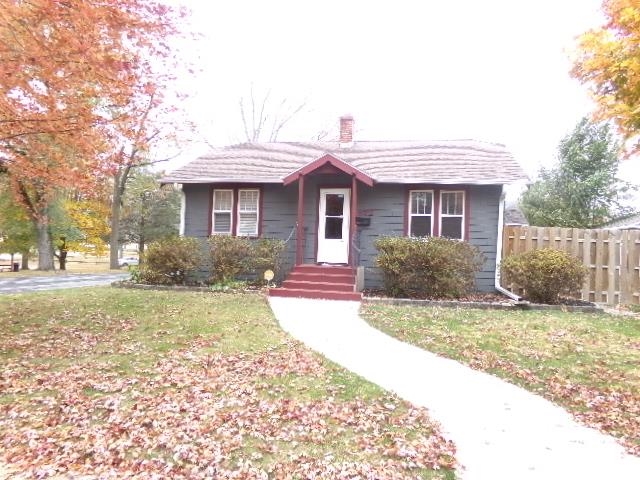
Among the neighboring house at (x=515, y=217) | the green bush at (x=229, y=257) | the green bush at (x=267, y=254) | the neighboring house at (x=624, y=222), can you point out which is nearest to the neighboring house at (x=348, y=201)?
the green bush at (x=267, y=254)

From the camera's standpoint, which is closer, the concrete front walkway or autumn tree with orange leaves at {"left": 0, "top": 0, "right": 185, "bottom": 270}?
the concrete front walkway

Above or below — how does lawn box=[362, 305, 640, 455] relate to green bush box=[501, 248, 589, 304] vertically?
below

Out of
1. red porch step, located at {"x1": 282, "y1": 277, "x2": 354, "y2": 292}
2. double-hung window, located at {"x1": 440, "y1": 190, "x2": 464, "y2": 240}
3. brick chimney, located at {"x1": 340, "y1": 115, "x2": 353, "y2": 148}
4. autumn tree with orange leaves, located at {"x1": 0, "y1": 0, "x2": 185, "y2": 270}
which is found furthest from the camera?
brick chimney, located at {"x1": 340, "y1": 115, "x2": 353, "y2": 148}

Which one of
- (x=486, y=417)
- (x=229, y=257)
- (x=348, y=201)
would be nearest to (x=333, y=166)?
(x=348, y=201)

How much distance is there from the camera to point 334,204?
13.5 m

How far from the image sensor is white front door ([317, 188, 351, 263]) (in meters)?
13.3

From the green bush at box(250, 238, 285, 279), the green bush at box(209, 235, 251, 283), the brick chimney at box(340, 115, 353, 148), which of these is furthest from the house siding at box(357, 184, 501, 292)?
the green bush at box(209, 235, 251, 283)

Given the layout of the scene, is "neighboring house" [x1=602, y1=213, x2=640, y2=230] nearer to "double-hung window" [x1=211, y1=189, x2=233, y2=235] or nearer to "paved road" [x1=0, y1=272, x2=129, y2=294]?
"double-hung window" [x1=211, y1=189, x2=233, y2=235]

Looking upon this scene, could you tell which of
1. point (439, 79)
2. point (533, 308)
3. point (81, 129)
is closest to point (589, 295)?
point (533, 308)

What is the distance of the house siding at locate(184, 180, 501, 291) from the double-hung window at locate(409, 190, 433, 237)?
255 millimetres

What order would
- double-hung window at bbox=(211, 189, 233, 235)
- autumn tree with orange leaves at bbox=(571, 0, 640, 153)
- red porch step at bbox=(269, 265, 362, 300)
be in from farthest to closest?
1. double-hung window at bbox=(211, 189, 233, 235)
2. red porch step at bbox=(269, 265, 362, 300)
3. autumn tree with orange leaves at bbox=(571, 0, 640, 153)

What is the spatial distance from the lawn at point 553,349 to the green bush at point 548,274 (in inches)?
37.9

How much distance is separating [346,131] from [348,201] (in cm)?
371

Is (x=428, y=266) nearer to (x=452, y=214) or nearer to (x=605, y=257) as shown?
(x=452, y=214)
